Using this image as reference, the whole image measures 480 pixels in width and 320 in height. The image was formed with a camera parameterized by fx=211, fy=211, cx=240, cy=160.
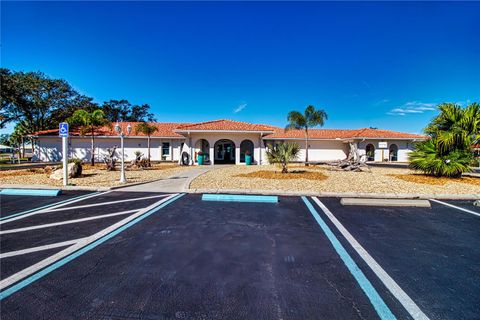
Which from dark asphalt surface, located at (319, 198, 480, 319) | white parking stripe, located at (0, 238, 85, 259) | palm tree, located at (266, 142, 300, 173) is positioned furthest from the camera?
palm tree, located at (266, 142, 300, 173)

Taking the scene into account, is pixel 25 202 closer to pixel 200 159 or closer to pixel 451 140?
pixel 200 159

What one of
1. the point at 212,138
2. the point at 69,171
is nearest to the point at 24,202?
the point at 69,171

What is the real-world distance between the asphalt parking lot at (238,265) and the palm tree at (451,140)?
734 centimetres

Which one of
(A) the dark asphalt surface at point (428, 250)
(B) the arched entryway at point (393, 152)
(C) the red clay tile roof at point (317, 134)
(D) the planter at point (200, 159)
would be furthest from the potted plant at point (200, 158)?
(B) the arched entryway at point (393, 152)

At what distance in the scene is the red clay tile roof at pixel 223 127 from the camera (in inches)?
760

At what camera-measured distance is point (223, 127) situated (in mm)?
20016

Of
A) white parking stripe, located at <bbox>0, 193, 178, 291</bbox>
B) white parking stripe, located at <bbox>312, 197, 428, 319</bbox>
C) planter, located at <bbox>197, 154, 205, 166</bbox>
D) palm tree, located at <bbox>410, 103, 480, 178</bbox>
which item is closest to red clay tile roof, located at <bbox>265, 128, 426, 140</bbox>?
planter, located at <bbox>197, 154, 205, 166</bbox>

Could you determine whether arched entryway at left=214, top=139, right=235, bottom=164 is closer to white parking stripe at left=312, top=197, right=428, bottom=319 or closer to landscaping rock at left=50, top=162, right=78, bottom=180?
landscaping rock at left=50, top=162, right=78, bottom=180

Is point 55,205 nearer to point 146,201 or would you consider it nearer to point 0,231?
point 0,231

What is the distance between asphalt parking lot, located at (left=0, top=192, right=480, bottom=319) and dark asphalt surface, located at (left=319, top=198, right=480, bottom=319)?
2 centimetres

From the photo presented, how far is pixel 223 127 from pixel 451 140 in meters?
15.6

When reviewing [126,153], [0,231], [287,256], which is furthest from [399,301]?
[126,153]

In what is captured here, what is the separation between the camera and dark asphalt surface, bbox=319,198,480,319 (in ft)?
7.55

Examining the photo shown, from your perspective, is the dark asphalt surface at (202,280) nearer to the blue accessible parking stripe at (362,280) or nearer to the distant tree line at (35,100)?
the blue accessible parking stripe at (362,280)
